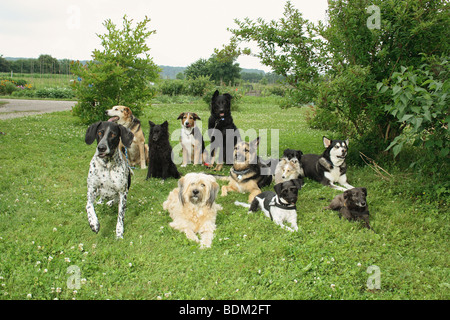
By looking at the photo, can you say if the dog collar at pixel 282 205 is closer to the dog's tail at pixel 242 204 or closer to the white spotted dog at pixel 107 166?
the dog's tail at pixel 242 204

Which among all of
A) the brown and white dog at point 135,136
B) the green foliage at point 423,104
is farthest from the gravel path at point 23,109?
the green foliage at point 423,104

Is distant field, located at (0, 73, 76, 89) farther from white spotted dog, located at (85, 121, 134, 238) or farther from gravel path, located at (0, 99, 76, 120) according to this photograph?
white spotted dog, located at (85, 121, 134, 238)

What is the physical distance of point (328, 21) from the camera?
29.2 ft

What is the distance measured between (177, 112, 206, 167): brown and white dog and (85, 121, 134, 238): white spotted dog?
3634 mm

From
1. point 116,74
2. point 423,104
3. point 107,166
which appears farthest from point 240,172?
point 116,74

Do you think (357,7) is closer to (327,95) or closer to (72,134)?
(327,95)

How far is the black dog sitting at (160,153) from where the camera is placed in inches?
324

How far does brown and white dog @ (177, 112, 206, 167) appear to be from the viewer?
365 inches

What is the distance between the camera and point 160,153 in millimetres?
8273

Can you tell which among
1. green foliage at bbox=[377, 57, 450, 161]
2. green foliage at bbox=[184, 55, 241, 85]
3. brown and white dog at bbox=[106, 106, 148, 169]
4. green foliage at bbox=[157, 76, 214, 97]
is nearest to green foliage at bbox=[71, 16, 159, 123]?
brown and white dog at bbox=[106, 106, 148, 169]

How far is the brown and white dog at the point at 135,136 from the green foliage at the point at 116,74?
508 centimetres
